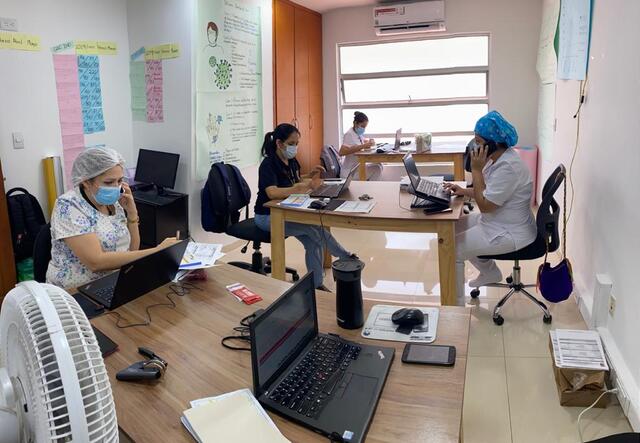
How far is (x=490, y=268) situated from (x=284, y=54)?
12.1 ft

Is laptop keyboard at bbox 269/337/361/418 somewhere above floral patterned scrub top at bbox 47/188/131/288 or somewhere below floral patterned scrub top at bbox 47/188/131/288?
below

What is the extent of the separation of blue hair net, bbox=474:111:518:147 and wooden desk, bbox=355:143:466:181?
2.43 meters

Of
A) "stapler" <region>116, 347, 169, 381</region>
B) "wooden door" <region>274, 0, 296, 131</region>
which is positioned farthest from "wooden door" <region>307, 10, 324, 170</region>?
"stapler" <region>116, 347, 169, 381</region>

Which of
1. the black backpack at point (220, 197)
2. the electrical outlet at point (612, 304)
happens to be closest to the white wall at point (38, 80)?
the black backpack at point (220, 197)

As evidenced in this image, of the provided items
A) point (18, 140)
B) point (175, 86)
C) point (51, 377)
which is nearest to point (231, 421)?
point (51, 377)

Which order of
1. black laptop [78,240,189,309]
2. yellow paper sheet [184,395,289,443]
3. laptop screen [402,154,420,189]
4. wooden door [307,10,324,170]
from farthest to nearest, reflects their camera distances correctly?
wooden door [307,10,324,170] < laptop screen [402,154,420,189] < black laptop [78,240,189,309] < yellow paper sheet [184,395,289,443]

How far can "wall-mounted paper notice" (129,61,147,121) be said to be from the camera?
4.33m

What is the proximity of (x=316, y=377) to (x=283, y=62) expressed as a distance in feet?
16.6

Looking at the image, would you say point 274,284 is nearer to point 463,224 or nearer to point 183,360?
point 183,360

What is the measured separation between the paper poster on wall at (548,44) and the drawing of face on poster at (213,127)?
3186mm

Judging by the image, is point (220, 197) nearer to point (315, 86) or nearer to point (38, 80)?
point (38, 80)

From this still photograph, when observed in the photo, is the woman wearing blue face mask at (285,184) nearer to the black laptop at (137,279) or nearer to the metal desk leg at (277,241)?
the metal desk leg at (277,241)

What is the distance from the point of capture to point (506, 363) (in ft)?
8.73

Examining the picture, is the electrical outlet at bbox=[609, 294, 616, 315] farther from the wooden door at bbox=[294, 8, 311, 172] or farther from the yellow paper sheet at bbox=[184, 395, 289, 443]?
the wooden door at bbox=[294, 8, 311, 172]
